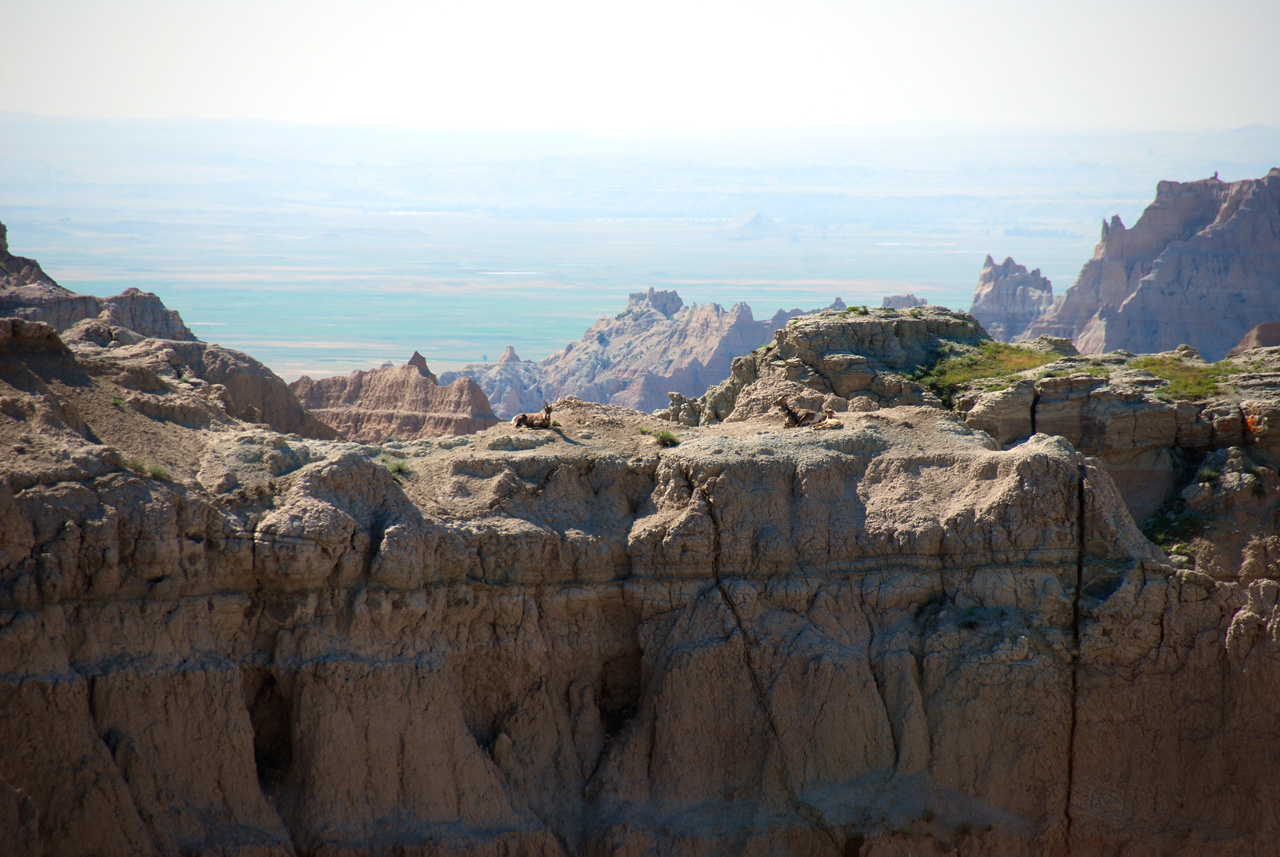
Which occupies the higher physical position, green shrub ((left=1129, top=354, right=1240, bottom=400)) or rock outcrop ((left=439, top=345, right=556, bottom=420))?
green shrub ((left=1129, top=354, right=1240, bottom=400))

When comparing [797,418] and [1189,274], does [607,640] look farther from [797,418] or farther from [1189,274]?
[1189,274]

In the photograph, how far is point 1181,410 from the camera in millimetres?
38469

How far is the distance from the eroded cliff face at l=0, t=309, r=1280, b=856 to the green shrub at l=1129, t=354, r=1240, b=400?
15.7 m

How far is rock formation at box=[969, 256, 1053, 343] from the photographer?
145 metres

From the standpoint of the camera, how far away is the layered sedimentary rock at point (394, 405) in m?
66.0

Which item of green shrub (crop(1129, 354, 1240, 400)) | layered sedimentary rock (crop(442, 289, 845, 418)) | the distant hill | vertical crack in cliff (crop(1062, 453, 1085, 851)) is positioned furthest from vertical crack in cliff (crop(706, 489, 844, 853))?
the distant hill

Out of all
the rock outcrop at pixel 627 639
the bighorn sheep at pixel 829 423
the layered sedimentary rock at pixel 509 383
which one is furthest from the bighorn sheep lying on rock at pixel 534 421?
the layered sedimentary rock at pixel 509 383

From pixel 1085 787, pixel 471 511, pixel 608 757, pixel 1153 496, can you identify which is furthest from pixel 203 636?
pixel 1153 496

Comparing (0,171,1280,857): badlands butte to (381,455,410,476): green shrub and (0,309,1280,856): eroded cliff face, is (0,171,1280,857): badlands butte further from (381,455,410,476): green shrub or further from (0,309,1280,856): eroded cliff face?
(381,455,410,476): green shrub

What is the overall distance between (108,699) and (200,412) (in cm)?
698

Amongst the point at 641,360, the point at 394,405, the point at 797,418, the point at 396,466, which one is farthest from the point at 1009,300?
the point at 396,466

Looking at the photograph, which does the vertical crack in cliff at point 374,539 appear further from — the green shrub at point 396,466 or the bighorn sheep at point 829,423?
the bighorn sheep at point 829,423

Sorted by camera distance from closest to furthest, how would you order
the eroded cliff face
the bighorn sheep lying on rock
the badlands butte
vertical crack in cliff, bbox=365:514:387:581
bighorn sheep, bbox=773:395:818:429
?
the badlands butte, the eroded cliff face, vertical crack in cliff, bbox=365:514:387:581, the bighorn sheep lying on rock, bighorn sheep, bbox=773:395:818:429

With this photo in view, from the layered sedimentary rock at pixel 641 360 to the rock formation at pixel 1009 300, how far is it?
690 inches
